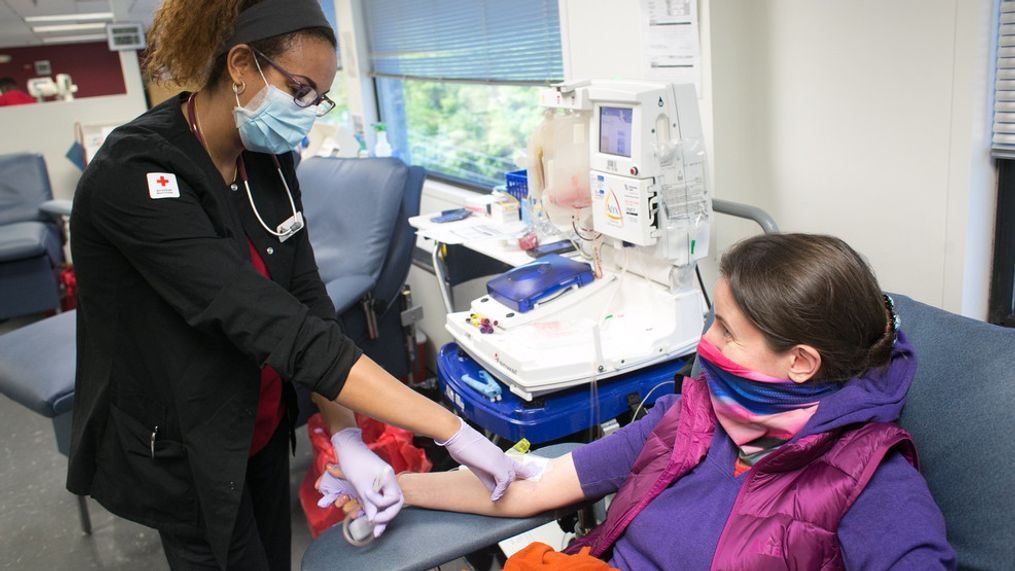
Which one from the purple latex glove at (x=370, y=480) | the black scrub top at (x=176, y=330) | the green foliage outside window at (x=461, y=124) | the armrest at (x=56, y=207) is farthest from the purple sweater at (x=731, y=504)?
the armrest at (x=56, y=207)

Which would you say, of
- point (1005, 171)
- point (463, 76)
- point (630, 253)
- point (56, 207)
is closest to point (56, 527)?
point (630, 253)

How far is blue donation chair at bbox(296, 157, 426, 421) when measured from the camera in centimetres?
284

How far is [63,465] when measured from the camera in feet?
10.4

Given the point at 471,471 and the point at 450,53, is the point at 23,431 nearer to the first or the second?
the point at 450,53

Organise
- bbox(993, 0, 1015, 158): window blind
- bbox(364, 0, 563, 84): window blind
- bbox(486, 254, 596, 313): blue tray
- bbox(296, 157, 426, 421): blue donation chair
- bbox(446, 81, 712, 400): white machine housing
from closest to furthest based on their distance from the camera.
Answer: bbox(993, 0, 1015, 158): window blind
bbox(446, 81, 712, 400): white machine housing
bbox(486, 254, 596, 313): blue tray
bbox(296, 157, 426, 421): blue donation chair
bbox(364, 0, 563, 84): window blind

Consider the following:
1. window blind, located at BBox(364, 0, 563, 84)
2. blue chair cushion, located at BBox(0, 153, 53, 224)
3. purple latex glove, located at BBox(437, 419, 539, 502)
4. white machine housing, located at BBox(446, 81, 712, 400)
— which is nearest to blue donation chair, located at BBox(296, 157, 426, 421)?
window blind, located at BBox(364, 0, 563, 84)

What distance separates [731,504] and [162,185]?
0.94 m

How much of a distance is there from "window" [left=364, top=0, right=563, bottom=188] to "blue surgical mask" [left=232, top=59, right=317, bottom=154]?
72.6 inches

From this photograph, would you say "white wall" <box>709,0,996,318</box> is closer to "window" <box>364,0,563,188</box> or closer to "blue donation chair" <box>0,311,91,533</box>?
"window" <box>364,0,563,188</box>

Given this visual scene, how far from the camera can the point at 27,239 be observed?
454 centimetres

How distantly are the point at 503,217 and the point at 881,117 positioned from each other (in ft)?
3.94

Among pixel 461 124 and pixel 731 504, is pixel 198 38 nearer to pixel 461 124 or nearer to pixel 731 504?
pixel 731 504

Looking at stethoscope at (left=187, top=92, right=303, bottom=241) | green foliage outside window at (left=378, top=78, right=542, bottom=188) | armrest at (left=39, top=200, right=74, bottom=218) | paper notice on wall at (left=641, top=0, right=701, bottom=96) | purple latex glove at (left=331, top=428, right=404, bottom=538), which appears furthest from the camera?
armrest at (left=39, top=200, right=74, bottom=218)

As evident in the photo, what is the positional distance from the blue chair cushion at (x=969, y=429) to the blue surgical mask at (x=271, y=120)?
103cm
